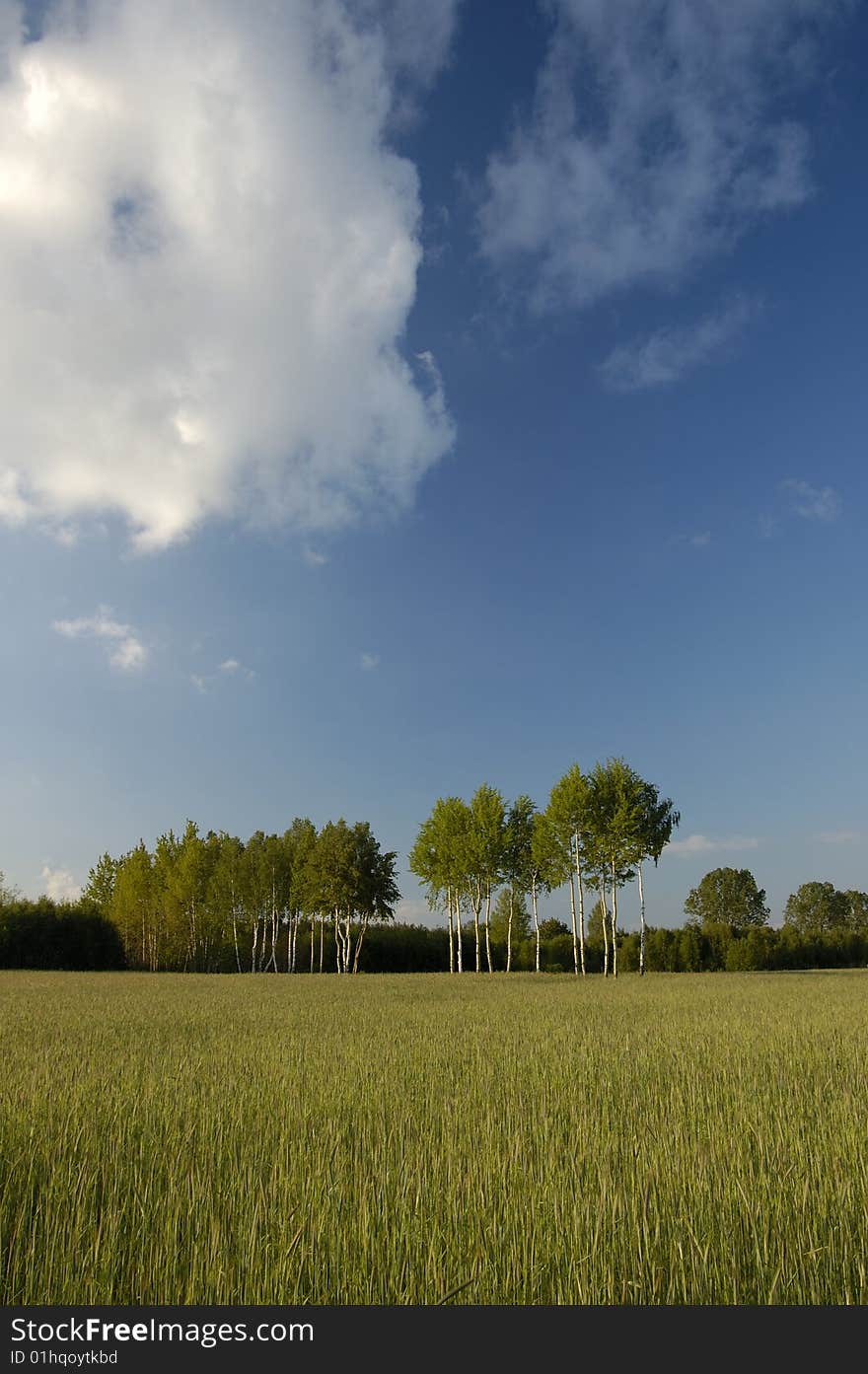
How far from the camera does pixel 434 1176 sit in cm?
404

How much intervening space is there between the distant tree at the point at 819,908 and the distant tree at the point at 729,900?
14872mm

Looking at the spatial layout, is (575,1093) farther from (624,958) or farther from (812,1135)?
(624,958)

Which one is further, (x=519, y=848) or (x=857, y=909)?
(x=857, y=909)

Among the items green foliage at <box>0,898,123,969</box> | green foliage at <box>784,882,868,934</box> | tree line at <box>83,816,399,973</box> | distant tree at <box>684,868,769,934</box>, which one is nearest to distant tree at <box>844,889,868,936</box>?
green foliage at <box>784,882,868,934</box>

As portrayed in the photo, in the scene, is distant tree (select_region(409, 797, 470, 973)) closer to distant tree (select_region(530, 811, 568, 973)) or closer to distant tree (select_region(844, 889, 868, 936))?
distant tree (select_region(530, 811, 568, 973))

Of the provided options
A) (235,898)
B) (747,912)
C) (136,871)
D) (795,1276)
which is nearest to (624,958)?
(235,898)

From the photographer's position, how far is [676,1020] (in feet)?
45.5

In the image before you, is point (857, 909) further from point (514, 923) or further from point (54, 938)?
point (54, 938)

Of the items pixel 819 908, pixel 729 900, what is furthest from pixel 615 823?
pixel 819 908

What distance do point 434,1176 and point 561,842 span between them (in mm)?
36899

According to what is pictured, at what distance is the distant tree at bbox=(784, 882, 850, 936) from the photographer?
348 feet

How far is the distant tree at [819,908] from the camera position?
10612 centimetres

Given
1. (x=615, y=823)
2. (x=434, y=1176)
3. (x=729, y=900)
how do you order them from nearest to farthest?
(x=434, y=1176)
(x=615, y=823)
(x=729, y=900)

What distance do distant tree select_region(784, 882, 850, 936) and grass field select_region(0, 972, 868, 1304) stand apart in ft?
374
